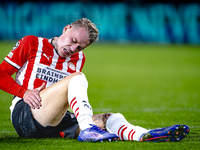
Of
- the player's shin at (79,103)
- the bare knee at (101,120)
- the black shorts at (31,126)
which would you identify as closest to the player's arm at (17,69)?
the black shorts at (31,126)

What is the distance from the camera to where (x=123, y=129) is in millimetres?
2668

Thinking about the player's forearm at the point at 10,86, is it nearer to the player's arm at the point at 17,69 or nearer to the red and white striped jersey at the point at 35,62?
the player's arm at the point at 17,69

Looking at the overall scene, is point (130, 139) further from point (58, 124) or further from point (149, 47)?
point (149, 47)

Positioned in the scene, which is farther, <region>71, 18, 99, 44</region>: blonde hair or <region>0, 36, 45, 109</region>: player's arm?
<region>71, 18, 99, 44</region>: blonde hair

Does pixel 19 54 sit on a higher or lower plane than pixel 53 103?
higher

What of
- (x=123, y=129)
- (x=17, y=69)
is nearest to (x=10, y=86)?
(x=17, y=69)

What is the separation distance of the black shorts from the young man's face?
0.63m

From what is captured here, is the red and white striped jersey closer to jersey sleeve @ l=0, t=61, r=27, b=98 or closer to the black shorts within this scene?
jersey sleeve @ l=0, t=61, r=27, b=98

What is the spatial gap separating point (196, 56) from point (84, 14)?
8.09 m

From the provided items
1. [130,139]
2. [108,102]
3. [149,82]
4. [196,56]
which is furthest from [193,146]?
[196,56]

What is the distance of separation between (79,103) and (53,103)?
244 mm

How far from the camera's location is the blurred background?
61.1 ft

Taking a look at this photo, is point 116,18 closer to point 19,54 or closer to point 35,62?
point 35,62

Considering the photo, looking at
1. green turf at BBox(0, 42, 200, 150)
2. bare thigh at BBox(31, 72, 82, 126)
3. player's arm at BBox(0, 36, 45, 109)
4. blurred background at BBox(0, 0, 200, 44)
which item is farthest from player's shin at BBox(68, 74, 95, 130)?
blurred background at BBox(0, 0, 200, 44)
